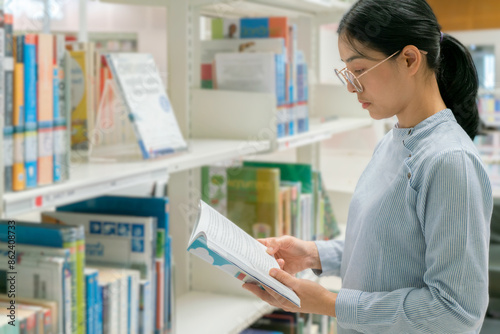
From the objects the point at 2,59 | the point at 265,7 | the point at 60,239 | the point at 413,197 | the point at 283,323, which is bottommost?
the point at 283,323

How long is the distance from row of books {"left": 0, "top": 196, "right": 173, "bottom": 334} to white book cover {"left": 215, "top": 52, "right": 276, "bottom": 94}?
675 mm

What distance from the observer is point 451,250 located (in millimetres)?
1045

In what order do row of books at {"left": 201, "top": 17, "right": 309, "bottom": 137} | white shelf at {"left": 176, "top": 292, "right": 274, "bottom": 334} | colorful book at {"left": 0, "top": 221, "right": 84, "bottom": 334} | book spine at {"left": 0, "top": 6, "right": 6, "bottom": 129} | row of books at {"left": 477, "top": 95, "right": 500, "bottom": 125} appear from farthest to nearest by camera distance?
row of books at {"left": 477, "top": 95, "right": 500, "bottom": 125} → row of books at {"left": 201, "top": 17, "right": 309, "bottom": 137} → white shelf at {"left": 176, "top": 292, "right": 274, "bottom": 334} → colorful book at {"left": 0, "top": 221, "right": 84, "bottom": 334} → book spine at {"left": 0, "top": 6, "right": 6, "bottom": 129}

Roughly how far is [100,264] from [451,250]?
888 millimetres

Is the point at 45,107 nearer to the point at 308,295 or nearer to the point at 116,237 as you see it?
the point at 116,237

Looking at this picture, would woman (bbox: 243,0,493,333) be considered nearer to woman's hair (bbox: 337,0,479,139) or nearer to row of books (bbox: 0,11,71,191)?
woman's hair (bbox: 337,0,479,139)

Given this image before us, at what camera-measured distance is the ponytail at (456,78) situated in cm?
128

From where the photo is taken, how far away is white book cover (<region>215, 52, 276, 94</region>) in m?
2.09

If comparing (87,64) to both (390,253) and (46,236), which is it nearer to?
(46,236)

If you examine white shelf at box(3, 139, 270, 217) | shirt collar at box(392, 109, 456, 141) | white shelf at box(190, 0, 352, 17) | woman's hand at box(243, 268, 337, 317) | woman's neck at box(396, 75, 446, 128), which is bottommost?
woman's hand at box(243, 268, 337, 317)

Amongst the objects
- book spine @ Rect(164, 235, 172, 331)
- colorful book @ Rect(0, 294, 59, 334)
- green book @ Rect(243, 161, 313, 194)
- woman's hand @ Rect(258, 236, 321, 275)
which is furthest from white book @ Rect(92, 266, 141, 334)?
green book @ Rect(243, 161, 313, 194)

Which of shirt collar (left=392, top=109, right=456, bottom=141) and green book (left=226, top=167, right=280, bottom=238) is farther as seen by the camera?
green book (left=226, top=167, right=280, bottom=238)

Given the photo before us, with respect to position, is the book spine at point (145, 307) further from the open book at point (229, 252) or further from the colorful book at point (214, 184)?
the colorful book at point (214, 184)

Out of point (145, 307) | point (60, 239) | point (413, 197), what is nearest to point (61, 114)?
point (60, 239)
